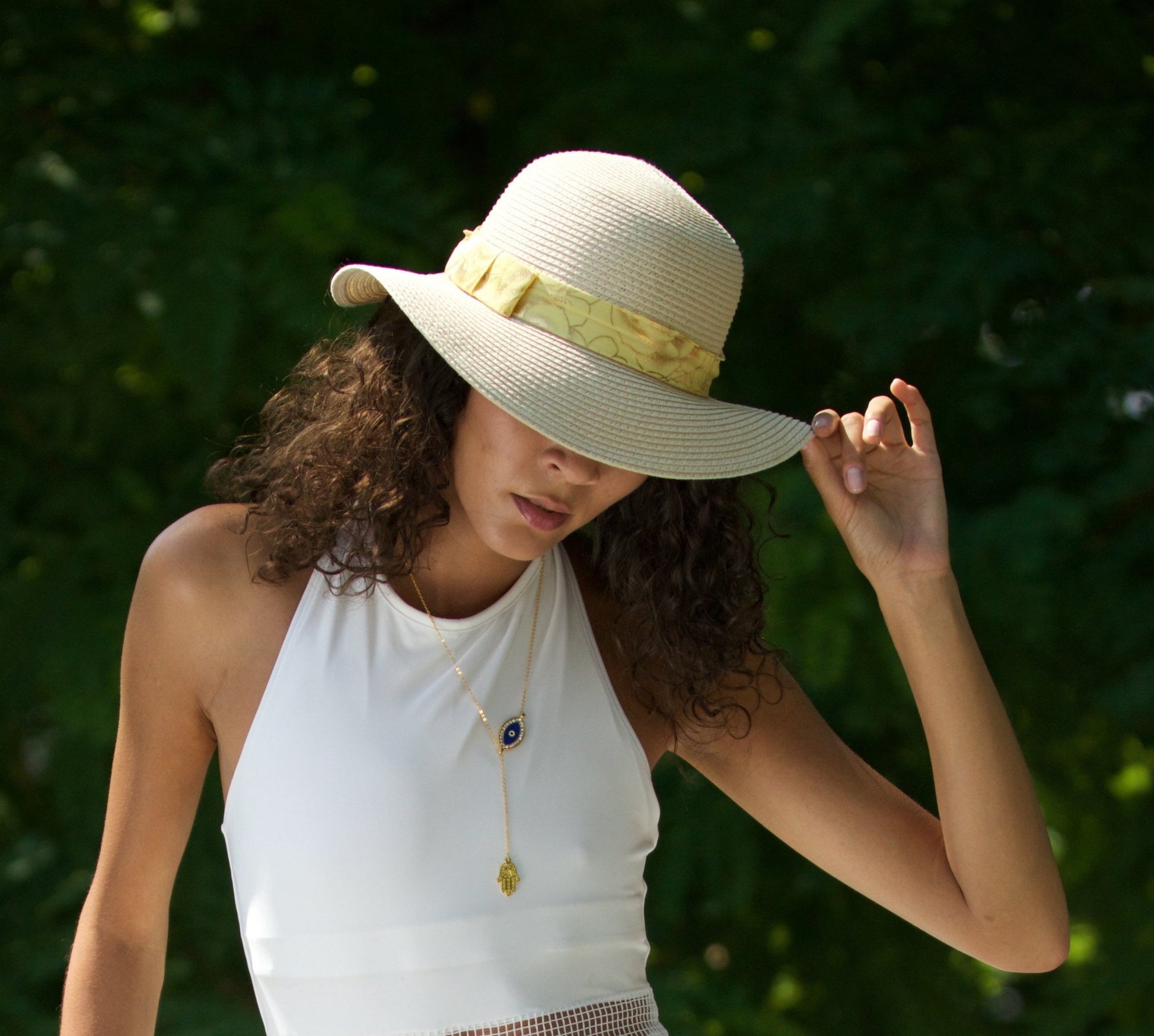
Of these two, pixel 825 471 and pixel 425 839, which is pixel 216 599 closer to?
pixel 425 839

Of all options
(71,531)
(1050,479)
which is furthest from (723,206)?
(71,531)

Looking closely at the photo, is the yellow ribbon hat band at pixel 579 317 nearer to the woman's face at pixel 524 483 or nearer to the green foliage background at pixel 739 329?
the woman's face at pixel 524 483

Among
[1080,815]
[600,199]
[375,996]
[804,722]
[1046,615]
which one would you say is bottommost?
[1080,815]

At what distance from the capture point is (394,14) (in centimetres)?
291

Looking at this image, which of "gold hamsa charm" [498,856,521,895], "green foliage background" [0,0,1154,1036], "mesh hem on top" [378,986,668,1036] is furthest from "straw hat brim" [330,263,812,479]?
"green foliage background" [0,0,1154,1036]

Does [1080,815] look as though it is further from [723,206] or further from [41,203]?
[41,203]

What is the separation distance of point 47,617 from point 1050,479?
73.0 inches

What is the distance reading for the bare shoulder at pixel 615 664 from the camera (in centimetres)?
150

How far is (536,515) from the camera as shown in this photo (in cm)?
130

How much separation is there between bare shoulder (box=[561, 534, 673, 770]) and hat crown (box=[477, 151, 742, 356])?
367 millimetres

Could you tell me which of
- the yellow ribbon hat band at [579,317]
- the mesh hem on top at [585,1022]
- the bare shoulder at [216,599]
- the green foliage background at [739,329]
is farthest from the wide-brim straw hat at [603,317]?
the green foliage background at [739,329]

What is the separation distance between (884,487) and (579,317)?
0.42m

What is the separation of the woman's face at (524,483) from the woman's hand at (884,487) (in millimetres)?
235

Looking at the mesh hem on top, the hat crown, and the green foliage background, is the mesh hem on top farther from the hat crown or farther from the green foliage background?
the green foliage background
